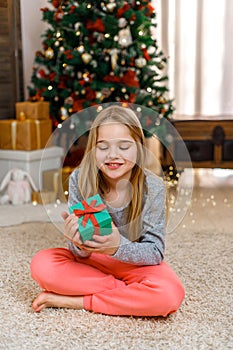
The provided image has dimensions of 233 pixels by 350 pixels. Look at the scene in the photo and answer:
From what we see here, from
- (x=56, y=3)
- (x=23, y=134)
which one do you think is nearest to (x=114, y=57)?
(x=56, y=3)

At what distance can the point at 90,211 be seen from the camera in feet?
3.93

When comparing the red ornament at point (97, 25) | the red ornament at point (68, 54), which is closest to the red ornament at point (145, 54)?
the red ornament at point (97, 25)

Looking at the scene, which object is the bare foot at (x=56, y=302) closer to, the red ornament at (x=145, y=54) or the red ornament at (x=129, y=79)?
the red ornament at (x=129, y=79)

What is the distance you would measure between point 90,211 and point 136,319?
0.30 metres

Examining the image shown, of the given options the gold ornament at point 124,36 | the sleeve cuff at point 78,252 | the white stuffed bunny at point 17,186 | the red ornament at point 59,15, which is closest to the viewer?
the sleeve cuff at point 78,252

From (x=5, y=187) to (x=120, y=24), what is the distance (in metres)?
1.02

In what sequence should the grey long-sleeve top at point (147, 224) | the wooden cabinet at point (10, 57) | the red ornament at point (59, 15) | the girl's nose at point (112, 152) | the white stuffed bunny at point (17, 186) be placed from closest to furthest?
the girl's nose at point (112, 152)
the grey long-sleeve top at point (147, 224)
the white stuffed bunny at point (17, 186)
the red ornament at point (59, 15)
the wooden cabinet at point (10, 57)

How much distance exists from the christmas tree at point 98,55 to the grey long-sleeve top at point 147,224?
153 cm

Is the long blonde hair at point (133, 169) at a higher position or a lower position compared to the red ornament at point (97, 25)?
lower

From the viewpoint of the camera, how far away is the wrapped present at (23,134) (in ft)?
9.09

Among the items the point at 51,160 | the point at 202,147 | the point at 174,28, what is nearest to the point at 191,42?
the point at 174,28

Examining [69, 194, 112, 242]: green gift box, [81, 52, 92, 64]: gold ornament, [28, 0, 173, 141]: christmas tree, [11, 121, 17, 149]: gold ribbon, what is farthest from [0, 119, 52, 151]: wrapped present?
[69, 194, 112, 242]: green gift box

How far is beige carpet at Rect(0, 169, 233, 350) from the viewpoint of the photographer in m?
1.17

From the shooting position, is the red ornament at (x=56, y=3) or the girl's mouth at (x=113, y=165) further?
the red ornament at (x=56, y=3)
